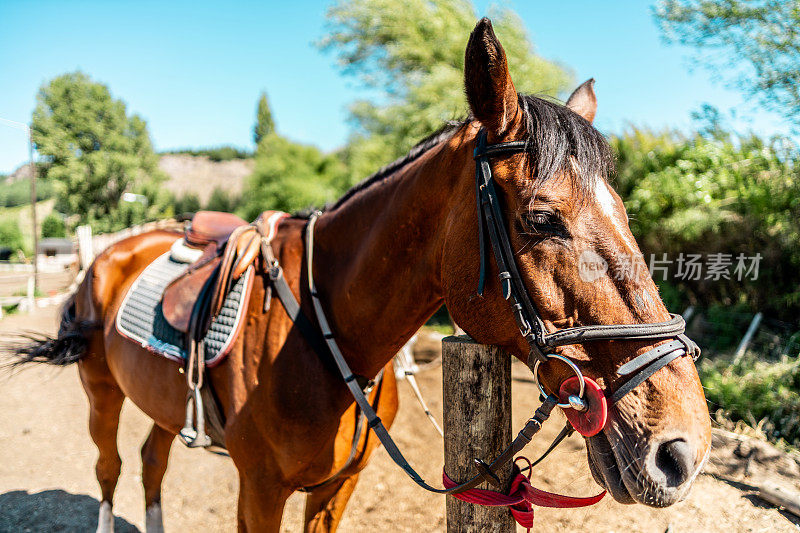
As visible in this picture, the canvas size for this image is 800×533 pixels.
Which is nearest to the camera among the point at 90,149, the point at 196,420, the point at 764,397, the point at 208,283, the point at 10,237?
the point at 196,420

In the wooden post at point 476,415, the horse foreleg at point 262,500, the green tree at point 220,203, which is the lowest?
the green tree at point 220,203

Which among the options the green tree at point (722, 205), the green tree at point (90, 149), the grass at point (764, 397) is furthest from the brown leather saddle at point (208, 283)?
the green tree at point (90, 149)

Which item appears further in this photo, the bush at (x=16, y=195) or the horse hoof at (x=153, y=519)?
the bush at (x=16, y=195)

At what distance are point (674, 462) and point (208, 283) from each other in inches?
77.7

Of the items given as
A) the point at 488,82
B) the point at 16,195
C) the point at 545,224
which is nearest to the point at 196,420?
the point at 545,224

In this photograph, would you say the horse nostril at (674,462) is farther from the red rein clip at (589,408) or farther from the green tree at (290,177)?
the green tree at (290,177)

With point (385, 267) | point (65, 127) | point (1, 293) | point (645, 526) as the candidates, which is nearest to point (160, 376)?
point (385, 267)

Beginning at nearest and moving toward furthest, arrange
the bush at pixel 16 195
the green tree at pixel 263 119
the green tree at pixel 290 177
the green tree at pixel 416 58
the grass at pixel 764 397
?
the grass at pixel 764 397 < the green tree at pixel 416 58 < the green tree at pixel 290 177 < the bush at pixel 16 195 < the green tree at pixel 263 119

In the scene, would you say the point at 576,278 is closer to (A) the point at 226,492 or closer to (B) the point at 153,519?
(B) the point at 153,519

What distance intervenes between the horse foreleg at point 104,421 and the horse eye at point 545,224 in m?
Answer: 3.07

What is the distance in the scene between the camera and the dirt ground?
10.8 ft

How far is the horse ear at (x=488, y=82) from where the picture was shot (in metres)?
1.22

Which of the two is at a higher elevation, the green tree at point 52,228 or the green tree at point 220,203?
the green tree at point 220,203

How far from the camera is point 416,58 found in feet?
38.2
